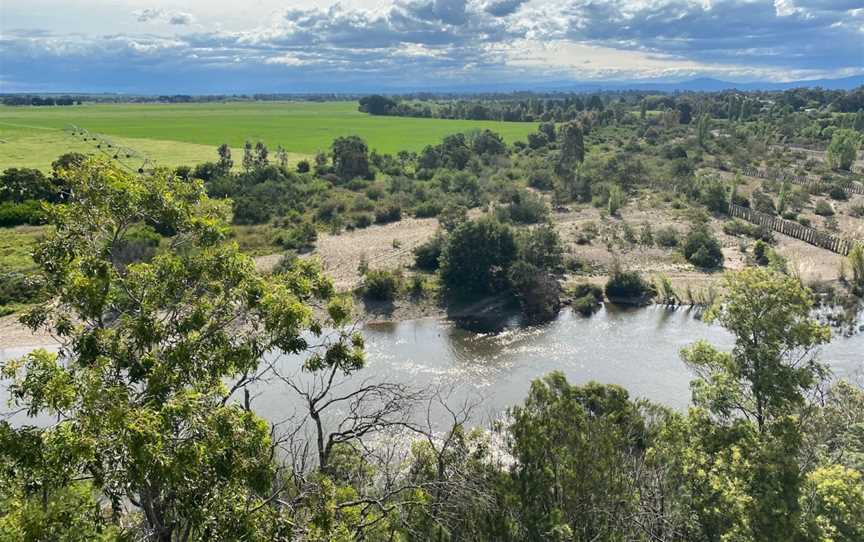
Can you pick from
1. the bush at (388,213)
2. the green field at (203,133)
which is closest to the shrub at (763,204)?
the bush at (388,213)

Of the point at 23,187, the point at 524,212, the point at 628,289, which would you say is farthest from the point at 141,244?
the point at 628,289

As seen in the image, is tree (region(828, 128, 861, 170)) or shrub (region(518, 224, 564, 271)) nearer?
shrub (region(518, 224, 564, 271))

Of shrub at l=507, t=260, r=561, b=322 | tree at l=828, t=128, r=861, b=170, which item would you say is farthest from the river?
tree at l=828, t=128, r=861, b=170

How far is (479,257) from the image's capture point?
40.4 m

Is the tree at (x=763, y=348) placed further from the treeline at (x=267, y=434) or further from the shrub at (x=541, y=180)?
the shrub at (x=541, y=180)

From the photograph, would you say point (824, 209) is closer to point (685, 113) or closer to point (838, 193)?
point (838, 193)

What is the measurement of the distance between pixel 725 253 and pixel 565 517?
1591 inches

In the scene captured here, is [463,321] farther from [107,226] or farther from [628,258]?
[107,226]

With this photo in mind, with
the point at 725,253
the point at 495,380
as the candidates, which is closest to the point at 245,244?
the point at 495,380

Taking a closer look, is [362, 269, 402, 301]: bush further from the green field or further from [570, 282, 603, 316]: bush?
the green field

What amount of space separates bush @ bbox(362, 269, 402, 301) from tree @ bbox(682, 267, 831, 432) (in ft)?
89.7

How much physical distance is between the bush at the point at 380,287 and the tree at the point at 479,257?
12.0 ft

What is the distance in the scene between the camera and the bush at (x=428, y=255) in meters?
44.8

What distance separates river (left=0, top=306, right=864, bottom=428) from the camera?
95.0ft
